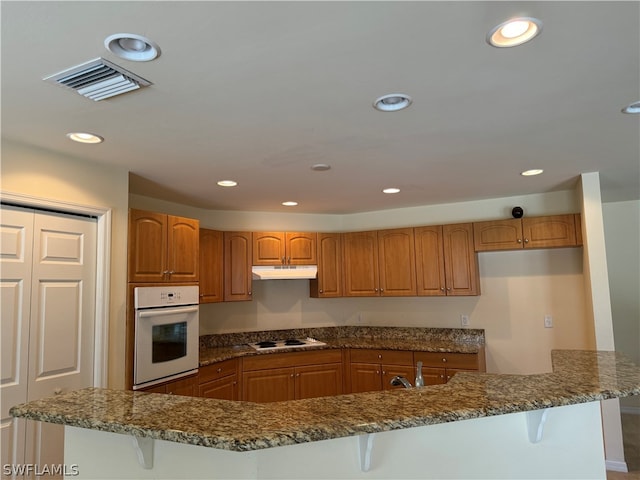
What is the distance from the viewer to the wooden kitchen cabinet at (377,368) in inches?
177

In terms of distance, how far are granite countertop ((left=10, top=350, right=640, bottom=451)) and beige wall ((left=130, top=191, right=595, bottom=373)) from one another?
8.62ft

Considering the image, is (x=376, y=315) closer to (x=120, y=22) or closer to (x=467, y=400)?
(x=467, y=400)

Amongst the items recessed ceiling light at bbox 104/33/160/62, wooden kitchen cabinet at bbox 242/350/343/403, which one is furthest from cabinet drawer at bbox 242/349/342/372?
recessed ceiling light at bbox 104/33/160/62

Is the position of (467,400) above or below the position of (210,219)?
below

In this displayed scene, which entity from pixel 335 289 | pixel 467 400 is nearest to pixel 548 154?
pixel 467 400

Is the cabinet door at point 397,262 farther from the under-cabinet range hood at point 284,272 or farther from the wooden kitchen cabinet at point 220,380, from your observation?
the wooden kitchen cabinet at point 220,380

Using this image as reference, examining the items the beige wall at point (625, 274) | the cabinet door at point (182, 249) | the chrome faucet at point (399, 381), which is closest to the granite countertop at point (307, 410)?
the chrome faucet at point (399, 381)

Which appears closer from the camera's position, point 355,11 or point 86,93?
point 355,11

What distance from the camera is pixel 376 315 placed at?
5301 mm

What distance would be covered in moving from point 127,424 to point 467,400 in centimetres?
120

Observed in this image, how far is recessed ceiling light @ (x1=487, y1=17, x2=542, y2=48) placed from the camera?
147cm

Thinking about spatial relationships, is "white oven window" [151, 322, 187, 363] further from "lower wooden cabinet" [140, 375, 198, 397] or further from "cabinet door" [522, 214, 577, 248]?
"cabinet door" [522, 214, 577, 248]

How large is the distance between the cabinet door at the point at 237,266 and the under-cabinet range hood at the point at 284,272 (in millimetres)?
113

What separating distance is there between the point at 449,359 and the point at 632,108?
9.16 ft
